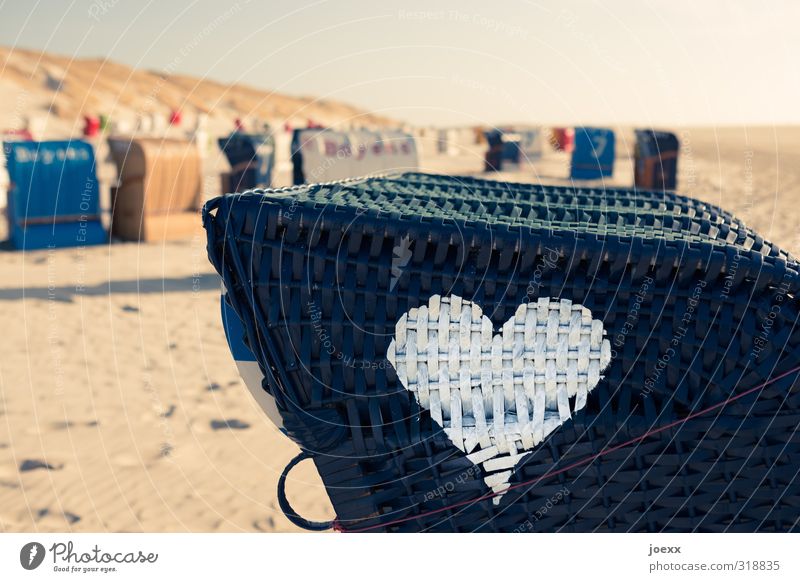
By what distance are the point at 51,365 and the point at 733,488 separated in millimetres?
4482

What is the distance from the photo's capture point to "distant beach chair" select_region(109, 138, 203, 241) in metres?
10.4

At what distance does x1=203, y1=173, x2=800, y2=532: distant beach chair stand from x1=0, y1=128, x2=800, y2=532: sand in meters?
1.55

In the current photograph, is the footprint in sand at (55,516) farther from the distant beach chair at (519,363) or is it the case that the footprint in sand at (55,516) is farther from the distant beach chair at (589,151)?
the distant beach chair at (589,151)

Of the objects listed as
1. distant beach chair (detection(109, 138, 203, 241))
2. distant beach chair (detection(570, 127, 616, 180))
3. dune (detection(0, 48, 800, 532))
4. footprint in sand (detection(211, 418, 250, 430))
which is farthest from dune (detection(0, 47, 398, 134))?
footprint in sand (detection(211, 418, 250, 430))

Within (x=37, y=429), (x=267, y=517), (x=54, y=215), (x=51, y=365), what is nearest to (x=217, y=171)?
(x=54, y=215)

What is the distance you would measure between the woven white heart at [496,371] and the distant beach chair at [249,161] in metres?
10.5

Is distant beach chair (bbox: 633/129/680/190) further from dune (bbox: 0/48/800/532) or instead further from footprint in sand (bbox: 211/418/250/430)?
footprint in sand (bbox: 211/418/250/430)

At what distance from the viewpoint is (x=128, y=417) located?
4605 millimetres

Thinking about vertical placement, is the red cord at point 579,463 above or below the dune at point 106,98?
below

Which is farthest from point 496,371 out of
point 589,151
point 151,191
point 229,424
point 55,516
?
point 589,151

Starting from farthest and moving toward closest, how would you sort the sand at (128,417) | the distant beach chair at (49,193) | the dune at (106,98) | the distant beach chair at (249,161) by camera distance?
the dune at (106,98), the distant beach chair at (249,161), the distant beach chair at (49,193), the sand at (128,417)
